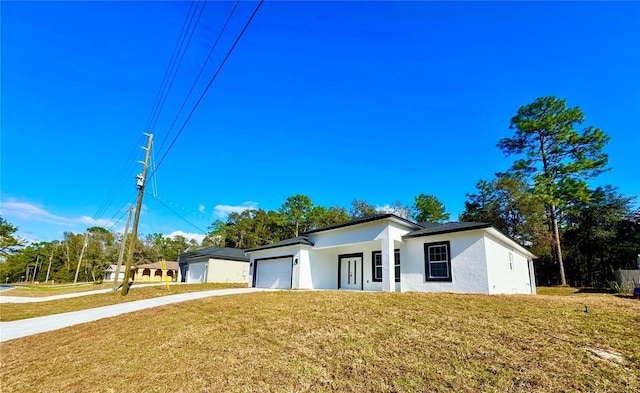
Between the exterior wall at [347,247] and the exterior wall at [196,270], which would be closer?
the exterior wall at [347,247]

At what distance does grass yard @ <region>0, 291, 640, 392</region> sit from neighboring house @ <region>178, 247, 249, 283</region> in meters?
20.4

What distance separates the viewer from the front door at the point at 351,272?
16.9 metres

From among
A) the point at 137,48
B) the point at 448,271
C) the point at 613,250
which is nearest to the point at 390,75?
the point at 448,271

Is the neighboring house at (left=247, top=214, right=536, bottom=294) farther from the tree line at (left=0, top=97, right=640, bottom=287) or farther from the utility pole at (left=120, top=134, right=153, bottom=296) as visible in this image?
the tree line at (left=0, top=97, right=640, bottom=287)

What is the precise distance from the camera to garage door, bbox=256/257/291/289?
1842 centimetres

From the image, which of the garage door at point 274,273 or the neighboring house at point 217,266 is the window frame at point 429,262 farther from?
the neighboring house at point 217,266

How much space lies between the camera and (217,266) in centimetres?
2909

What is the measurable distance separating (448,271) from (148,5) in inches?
580

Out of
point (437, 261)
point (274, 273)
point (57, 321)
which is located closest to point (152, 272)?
point (274, 273)

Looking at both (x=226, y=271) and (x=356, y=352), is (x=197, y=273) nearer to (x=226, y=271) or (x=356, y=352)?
(x=226, y=271)

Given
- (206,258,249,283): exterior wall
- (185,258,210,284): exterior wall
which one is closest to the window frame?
(206,258,249,283): exterior wall

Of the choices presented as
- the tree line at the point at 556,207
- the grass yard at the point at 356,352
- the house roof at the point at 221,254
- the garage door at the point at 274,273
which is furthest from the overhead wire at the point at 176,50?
the tree line at the point at 556,207

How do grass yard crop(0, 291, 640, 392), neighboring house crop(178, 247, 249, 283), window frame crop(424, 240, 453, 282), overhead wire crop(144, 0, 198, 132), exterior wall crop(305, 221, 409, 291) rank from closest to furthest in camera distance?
grass yard crop(0, 291, 640, 392), overhead wire crop(144, 0, 198, 132), window frame crop(424, 240, 453, 282), exterior wall crop(305, 221, 409, 291), neighboring house crop(178, 247, 249, 283)

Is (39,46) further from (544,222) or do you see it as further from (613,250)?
(613,250)
